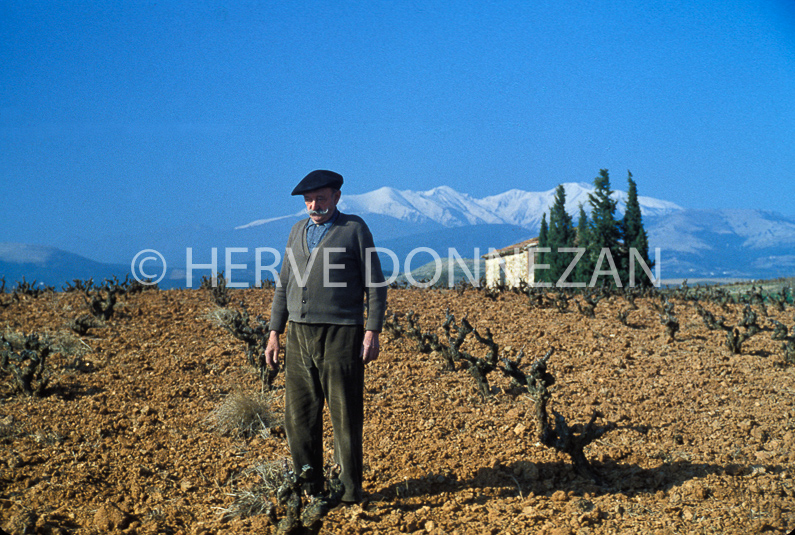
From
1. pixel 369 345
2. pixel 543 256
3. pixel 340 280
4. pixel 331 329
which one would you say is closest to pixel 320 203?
pixel 340 280

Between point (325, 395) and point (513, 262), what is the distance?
35.8 meters

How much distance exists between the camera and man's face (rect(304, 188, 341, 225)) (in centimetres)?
361

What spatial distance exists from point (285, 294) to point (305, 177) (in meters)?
0.80

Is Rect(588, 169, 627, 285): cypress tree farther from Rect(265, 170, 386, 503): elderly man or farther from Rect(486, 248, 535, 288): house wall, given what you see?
Rect(265, 170, 386, 503): elderly man

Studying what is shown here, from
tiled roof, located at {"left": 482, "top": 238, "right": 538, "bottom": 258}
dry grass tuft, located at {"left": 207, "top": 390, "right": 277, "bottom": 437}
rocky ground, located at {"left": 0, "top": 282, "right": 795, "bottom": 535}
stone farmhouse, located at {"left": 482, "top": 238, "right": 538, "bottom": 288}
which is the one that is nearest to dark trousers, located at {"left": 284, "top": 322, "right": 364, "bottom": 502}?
rocky ground, located at {"left": 0, "top": 282, "right": 795, "bottom": 535}

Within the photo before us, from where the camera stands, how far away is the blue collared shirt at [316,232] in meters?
3.68

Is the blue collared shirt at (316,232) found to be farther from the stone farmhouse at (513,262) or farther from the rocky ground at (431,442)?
the stone farmhouse at (513,262)

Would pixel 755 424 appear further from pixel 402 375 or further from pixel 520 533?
pixel 402 375

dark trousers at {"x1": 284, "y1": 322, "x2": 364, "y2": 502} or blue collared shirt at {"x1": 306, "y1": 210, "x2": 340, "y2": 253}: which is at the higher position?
blue collared shirt at {"x1": 306, "y1": 210, "x2": 340, "y2": 253}

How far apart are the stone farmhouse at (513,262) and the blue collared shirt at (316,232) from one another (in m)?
31.4

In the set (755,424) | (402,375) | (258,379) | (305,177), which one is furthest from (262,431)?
(755,424)

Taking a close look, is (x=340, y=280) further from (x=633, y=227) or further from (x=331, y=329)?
(x=633, y=227)

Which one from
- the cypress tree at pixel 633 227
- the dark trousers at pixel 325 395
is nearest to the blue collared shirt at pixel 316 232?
the dark trousers at pixel 325 395

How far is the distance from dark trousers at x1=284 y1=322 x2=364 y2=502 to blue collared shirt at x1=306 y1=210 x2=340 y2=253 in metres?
0.52
